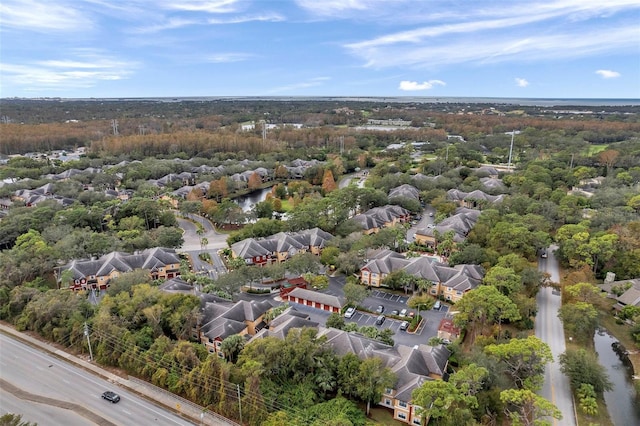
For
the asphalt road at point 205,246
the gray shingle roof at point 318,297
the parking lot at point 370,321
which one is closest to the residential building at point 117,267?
the asphalt road at point 205,246

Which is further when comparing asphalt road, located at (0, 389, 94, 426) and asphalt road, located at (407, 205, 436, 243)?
asphalt road, located at (407, 205, 436, 243)

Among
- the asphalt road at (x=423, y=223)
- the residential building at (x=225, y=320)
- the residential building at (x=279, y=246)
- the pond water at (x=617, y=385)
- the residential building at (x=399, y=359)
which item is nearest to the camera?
the residential building at (x=399, y=359)

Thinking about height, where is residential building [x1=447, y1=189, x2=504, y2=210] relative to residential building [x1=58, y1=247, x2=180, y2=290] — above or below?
above

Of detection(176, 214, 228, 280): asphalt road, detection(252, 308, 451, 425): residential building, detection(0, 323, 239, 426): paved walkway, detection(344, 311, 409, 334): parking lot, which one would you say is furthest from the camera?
detection(176, 214, 228, 280): asphalt road

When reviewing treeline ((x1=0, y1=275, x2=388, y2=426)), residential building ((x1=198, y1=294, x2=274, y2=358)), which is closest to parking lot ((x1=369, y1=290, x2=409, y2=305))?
residential building ((x1=198, y1=294, x2=274, y2=358))

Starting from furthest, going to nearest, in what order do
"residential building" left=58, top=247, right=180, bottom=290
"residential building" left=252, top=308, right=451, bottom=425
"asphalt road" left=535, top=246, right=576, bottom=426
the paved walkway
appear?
"residential building" left=58, top=247, right=180, bottom=290 < "asphalt road" left=535, top=246, right=576, bottom=426 < "residential building" left=252, top=308, right=451, bottom=425 < the paved walkway

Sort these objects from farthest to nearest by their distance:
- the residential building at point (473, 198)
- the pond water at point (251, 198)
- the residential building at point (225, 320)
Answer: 1. the pond water at point (251, 198)
2. the residential building at point (473, 198)
3. the residential building at point (225, 320)

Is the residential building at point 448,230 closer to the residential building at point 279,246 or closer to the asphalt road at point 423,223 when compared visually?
the asphalt road at point 423,223

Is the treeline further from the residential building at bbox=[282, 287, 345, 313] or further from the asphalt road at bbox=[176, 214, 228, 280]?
the asphalt road at bbox=[176, 214, 228, 280]
